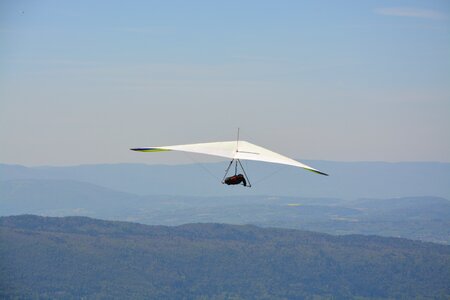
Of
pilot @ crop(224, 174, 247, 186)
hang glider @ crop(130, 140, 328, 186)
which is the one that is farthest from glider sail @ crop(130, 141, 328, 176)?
pilot @ crop(224, 174, 247, 186)

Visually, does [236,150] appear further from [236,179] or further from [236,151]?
[236,179]

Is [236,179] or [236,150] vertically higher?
[236,150]

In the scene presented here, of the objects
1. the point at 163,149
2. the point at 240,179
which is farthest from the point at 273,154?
the point at 163,149

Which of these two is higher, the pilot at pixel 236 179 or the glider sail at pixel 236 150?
the glider sail at pixel 236 150

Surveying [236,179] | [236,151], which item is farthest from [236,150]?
[236,179]

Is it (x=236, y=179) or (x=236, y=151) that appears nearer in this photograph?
(x=236, y=179)

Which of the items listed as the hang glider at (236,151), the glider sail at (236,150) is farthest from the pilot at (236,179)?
the glider sail at (236,150)

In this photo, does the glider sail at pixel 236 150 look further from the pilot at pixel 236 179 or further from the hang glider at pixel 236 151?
the pilot at pixel 236 179
